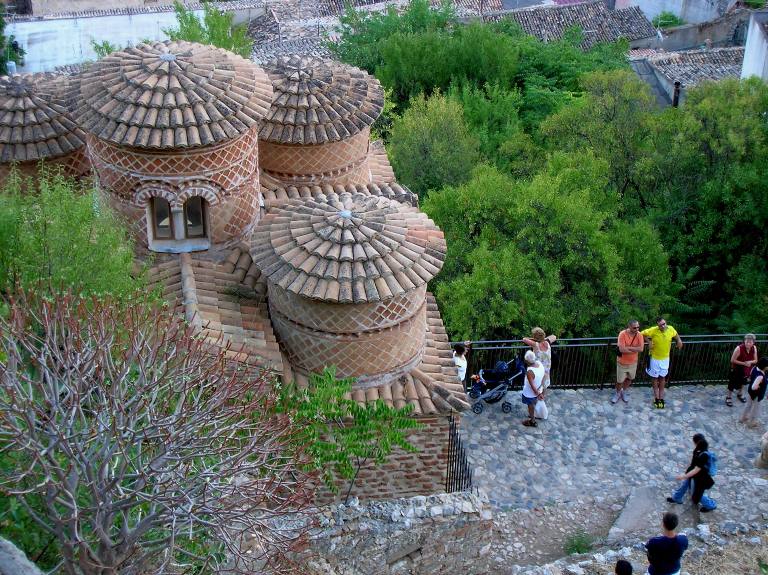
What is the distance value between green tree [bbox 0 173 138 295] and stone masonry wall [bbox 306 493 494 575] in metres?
3.93

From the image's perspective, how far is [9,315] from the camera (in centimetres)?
1077

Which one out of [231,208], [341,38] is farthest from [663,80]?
[231,208]

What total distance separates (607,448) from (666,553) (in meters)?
4.42

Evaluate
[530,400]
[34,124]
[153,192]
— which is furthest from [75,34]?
[530,400]

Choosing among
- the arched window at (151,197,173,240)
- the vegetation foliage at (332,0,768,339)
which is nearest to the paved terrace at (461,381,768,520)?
the vegetation foliage at (332,0,768,339)

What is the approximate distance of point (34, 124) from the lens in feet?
48.3

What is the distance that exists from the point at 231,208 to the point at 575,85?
22.5m

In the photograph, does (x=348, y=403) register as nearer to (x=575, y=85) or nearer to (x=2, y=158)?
(x=2, y=158)

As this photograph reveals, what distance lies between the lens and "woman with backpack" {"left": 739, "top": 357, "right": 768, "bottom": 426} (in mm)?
15133

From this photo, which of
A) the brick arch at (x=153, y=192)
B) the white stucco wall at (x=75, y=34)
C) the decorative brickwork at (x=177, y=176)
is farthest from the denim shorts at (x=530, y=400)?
the white stucco wall at (x=75, y=34)

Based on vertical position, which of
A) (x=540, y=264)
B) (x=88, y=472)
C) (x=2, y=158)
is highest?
(x=2, y=158)

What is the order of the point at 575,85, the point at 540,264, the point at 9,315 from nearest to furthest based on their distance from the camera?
the point at 9,315
the point at 540,264
the point at 575,85

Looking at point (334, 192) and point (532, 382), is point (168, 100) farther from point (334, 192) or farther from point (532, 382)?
point (532, 382)

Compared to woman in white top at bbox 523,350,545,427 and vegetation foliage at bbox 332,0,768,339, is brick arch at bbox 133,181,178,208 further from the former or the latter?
vegetation foliage at bbox 332,0,768,339
